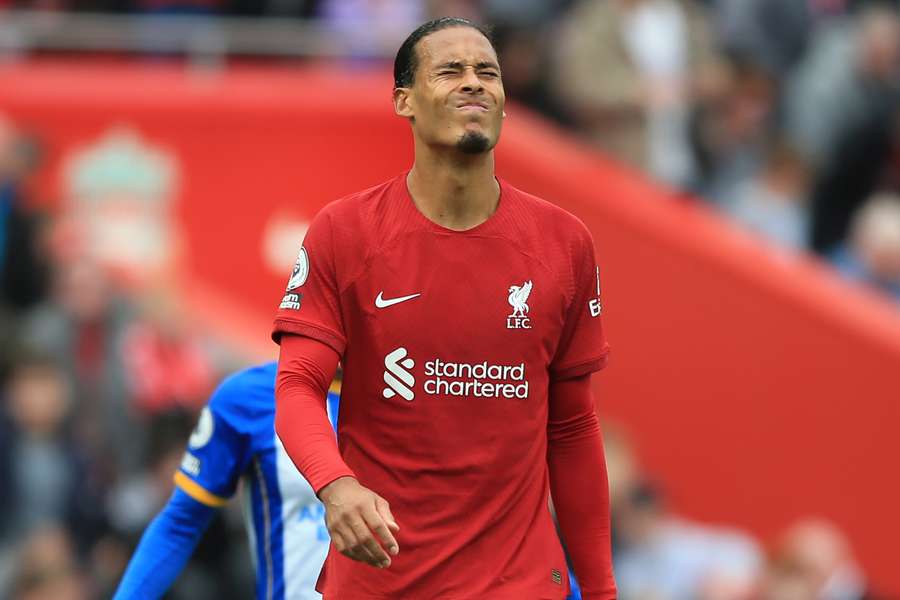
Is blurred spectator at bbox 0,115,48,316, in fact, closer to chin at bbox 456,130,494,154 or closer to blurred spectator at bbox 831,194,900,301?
blurred spectator at bbox 831,194,900,301

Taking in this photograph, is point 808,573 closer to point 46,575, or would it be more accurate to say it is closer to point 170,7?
point 46,575

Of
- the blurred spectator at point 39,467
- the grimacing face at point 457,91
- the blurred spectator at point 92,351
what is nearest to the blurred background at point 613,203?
the blurred spectator at point 92,351

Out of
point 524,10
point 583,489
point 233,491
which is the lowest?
point 233,491

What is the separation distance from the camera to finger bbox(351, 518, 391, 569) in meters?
4.23

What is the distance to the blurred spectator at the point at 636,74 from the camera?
11.5m

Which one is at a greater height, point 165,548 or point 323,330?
point 323,330

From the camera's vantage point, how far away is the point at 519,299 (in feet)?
15.5

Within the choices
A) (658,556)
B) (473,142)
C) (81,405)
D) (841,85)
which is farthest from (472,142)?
(841,85)

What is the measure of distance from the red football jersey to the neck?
28 mm

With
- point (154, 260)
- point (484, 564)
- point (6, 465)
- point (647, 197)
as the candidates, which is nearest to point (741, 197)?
point (647, 197)

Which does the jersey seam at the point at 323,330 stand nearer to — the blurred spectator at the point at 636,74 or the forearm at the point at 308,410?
the forearm at the point at 308,410

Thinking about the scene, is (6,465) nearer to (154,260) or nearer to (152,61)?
(154,260)

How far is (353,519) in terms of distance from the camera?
425 centimetres

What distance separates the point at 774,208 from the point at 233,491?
7.10 metres
